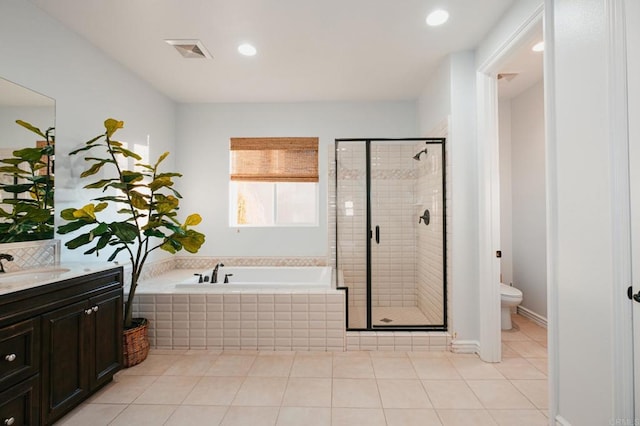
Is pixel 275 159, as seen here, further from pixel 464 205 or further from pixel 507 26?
pixel 507 26

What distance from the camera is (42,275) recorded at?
193 cm

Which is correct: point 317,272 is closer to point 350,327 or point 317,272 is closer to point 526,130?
point 350,327

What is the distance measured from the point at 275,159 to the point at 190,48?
168cm

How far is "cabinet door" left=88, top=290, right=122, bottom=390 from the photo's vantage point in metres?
2.07

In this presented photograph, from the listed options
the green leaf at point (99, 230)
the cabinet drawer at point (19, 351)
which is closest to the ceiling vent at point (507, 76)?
the green leaf at point (99, 230)

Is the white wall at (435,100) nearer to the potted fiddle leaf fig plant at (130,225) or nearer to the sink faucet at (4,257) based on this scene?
the potted fiddle leaf fig plant at (130,225)

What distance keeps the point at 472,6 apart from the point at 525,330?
10.2 ft

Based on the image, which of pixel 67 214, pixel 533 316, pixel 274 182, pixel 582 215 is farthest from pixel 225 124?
pixel 533 316

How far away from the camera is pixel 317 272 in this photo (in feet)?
12.6

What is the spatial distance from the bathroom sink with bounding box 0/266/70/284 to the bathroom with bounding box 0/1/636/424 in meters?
0.47

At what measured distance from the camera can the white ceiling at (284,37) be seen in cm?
221

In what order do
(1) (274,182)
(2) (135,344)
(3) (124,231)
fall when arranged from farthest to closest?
(1) (274,182), (2) (135,344), (3) (124,231)

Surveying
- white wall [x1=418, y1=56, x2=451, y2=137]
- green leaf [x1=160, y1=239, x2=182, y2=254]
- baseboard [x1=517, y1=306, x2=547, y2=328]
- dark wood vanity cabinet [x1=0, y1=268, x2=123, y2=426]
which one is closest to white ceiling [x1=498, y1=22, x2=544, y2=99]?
white wall [x1=418, y1=56, x2=451, y2=137]

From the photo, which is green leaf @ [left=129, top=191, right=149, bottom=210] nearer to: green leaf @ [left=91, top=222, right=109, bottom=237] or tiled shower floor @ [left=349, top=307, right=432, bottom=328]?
green leaf @ [left=91, top=222, right=109, bottom=237]
